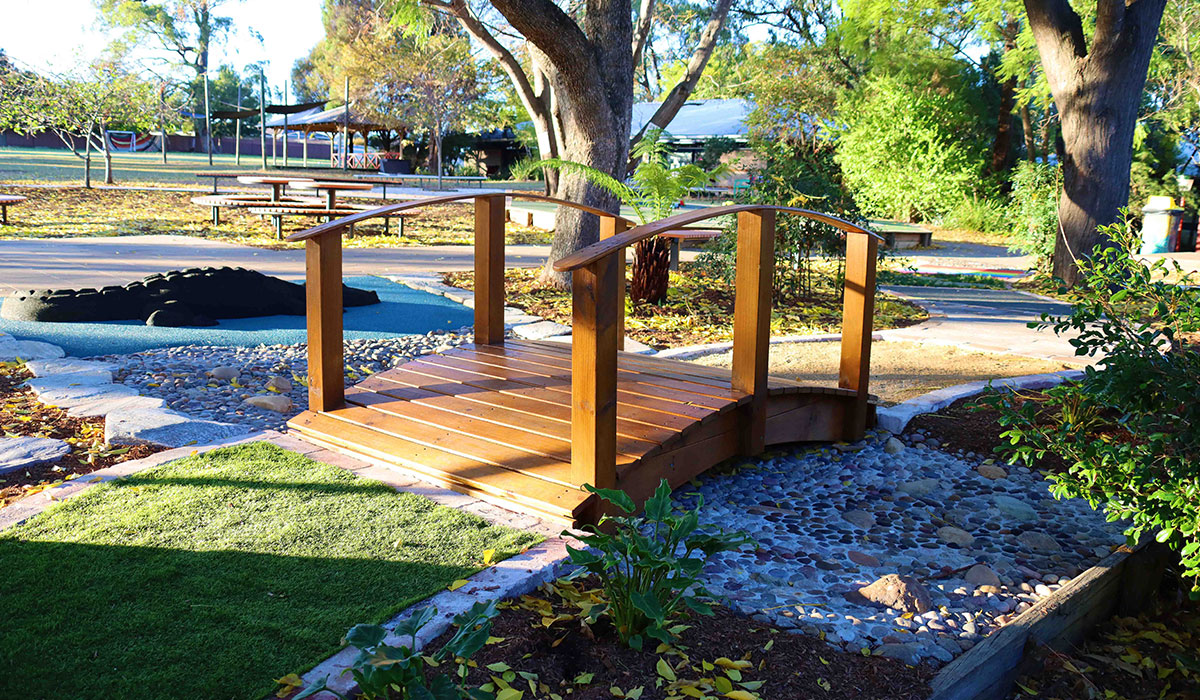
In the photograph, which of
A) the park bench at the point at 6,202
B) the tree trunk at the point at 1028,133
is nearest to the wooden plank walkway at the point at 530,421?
the park bench at the point at 6,202

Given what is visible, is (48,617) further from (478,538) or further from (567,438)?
(567,438)

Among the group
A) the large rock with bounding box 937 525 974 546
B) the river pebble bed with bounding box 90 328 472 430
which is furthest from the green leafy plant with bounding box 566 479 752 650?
the river pebble bed with bounding box 90 328 472 430

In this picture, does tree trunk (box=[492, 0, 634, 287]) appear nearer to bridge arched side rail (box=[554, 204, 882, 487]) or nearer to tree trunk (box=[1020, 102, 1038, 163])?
bridge arched side rail (box=[554, 204, 882, 487])

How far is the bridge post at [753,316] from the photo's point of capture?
427cm

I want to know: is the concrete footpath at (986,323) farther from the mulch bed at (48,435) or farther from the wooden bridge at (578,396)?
the mulch bed at (48,435)

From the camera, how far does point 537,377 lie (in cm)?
496

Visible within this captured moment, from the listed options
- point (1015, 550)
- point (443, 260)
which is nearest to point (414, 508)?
point (1015, 550)

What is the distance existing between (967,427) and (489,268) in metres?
3.02

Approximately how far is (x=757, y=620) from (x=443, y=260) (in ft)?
33.6

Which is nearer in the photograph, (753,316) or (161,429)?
(753,316)

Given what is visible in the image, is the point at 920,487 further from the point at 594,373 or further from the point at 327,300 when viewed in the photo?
the point at 327,300

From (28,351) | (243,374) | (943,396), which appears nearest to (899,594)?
(943,396)

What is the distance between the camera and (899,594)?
324cm

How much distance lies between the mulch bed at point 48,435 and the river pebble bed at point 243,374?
0.56 metres
